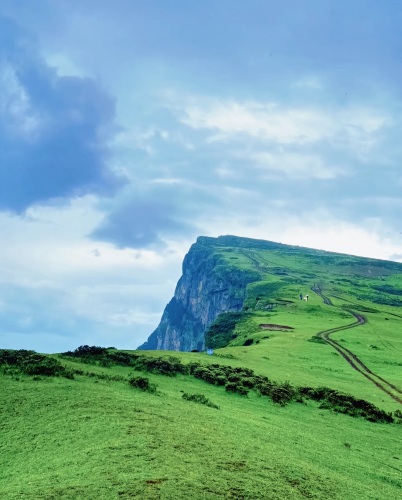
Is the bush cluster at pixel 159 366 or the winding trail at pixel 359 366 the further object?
the winding trail at pixel 359 366

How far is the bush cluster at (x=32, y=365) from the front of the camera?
98.8 feet

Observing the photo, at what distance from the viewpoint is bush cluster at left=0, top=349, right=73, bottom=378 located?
30.1 metres

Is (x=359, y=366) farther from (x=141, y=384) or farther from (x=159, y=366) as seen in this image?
(x=141, y=384)

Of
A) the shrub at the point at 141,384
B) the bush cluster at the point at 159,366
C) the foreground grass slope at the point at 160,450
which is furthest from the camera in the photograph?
the bush cluster at the point at 159,366

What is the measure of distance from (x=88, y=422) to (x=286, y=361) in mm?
49992

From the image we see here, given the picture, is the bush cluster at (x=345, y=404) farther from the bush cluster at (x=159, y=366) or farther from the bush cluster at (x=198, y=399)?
the bush cluster at (x=198, y=399)

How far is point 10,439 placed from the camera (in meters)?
20.3

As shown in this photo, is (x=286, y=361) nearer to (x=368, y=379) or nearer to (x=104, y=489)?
(x=368, y=379)

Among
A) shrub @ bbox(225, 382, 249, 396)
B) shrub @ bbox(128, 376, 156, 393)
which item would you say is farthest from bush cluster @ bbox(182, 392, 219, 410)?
shrub @ bbox(225, 382, 249, 396)

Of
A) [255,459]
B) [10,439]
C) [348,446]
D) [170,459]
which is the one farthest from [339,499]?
[10,439]

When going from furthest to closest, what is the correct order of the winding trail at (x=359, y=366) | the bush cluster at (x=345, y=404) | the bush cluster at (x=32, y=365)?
the winding trail at (x=359, y=366) → the bush cluster at (x=345, y=404) → the bush cluster at (x=32, y=365)

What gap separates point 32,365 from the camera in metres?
30.5

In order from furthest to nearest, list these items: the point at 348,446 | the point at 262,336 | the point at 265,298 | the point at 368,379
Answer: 1. the point at 265,298
2. the point at 262,336
3. the point at 368,379
4. the point at 348,446

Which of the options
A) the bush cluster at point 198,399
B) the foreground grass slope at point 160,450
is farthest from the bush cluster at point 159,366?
the bush cluster at point 198,399
